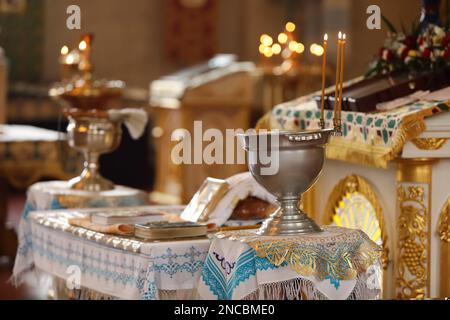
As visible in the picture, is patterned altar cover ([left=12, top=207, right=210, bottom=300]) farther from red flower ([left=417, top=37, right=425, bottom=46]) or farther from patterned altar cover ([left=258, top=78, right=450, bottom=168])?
red flower ([left=417, top=37, right=425, bottom=46])

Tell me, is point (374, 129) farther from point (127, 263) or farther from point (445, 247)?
point (127, 263)

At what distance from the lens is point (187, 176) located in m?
10.6

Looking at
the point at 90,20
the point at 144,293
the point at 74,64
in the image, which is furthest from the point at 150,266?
the point at 90,20

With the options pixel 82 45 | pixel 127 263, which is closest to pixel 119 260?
pixel 127 263

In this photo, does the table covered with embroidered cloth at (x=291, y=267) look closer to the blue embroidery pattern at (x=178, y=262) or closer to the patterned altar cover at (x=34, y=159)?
the blue embroidery pattern at (x=178, y=262)

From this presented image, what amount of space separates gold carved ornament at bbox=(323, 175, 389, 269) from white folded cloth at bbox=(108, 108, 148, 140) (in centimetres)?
126

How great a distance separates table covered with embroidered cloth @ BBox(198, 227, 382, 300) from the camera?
13.5ft

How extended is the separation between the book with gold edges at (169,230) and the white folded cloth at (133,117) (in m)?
1.62

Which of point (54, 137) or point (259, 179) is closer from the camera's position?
point (259, 179)

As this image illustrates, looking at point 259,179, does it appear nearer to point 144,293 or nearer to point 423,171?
point 144,293

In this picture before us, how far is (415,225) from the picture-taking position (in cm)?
501

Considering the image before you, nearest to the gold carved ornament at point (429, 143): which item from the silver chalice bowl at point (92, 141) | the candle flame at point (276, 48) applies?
the silver chalice bowl at point (92, 141)

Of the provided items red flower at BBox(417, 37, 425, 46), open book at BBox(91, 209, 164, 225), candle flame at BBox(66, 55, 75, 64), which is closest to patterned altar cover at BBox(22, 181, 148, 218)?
open book at BBox(91, 209, 164, 225)
